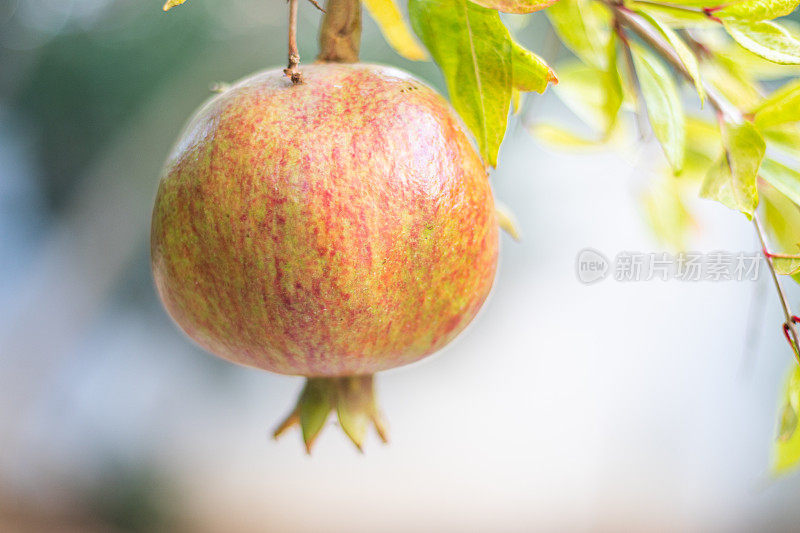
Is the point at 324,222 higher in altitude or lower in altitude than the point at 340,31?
lower

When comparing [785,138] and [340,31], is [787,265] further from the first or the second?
[340,31]

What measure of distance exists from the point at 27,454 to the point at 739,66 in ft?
9.35

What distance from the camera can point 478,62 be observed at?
0.40m

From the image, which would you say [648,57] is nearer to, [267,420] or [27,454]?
[267,420]

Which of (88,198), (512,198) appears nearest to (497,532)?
(512,198)

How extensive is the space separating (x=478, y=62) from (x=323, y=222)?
0.12 meters

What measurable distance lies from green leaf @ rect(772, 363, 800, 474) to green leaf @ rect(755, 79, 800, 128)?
164mm

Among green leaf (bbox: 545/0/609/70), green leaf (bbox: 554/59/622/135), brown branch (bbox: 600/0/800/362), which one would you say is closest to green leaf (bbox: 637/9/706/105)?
brown branch (bbox: 600/0/800/362)

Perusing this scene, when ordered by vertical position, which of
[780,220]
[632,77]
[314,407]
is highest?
[632,77]

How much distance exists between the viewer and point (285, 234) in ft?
1.29

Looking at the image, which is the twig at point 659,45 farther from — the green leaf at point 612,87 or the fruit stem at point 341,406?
the fruit stem at point 341,406

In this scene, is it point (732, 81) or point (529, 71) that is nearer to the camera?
point (529, 71)

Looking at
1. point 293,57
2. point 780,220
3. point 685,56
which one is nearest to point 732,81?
point 780,220

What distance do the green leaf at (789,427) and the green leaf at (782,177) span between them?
0.36 feet
